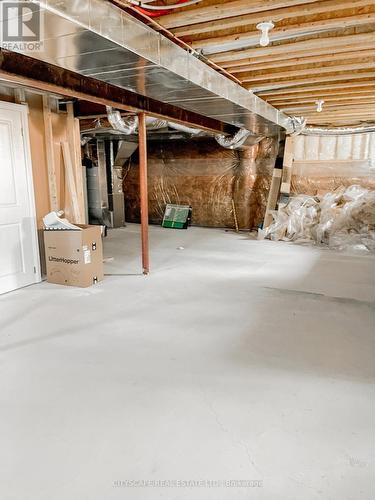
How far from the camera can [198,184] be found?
792 cm

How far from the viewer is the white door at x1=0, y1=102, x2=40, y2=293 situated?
11.0 feet

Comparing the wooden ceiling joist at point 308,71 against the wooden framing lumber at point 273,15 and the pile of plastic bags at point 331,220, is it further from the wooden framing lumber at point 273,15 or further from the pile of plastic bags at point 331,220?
the pile of plastic bags at point 331,220

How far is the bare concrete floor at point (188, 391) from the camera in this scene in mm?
1346

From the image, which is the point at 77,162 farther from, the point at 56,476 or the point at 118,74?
the point at 56,476

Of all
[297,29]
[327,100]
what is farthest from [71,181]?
[327,100]

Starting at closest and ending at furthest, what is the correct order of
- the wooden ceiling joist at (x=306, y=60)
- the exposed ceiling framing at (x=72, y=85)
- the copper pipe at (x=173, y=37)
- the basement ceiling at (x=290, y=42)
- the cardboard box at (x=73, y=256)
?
1. the copper pipe at (x=173, y=37)
2. the basement ceiling at (x=290, y=42)
3. the exposed ceiling framing at (x=72, y=85)
4. the wooden ceiling joist at (x=306, y=60)
5. the cardboard box at (x=73, y=256)

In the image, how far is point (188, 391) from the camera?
1879 mm

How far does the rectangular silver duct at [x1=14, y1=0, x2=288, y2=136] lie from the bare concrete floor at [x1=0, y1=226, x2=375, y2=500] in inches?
70.0

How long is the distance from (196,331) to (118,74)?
1880 millimetres

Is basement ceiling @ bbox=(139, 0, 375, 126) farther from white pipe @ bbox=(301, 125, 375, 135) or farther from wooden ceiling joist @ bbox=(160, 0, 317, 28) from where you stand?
white pipe @ bbox=(301, 125, 375, 135)

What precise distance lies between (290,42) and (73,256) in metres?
2.64

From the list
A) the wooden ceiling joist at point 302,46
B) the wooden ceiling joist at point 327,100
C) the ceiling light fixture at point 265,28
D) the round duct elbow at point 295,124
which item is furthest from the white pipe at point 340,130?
the ceiling light fixture at point 265,28
